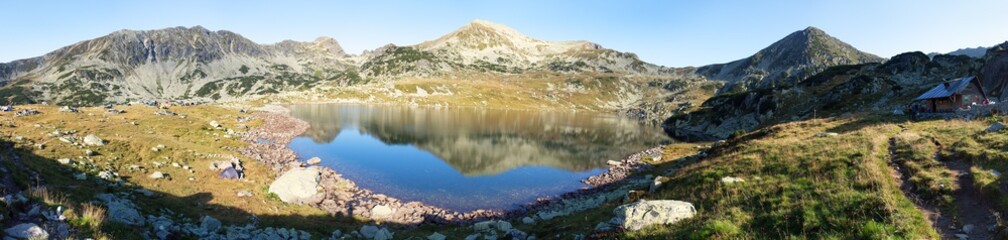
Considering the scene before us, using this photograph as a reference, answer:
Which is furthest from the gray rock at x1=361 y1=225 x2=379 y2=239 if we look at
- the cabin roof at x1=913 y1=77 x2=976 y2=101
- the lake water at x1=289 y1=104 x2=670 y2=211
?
the cabin roof at x1=913 y1=77 x2=976 y2=101

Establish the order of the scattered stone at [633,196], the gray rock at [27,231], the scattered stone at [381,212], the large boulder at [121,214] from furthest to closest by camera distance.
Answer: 1. the scattered stone at [381,212]
2. the scattered stone at [633,196]
3. the large boulder at [121,214]
4. the gray rock at [27,231]

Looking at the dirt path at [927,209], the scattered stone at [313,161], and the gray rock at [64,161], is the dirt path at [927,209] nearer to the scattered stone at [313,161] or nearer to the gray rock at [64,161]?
the gray rock at [64,161]

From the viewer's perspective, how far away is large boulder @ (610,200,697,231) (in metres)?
16.9

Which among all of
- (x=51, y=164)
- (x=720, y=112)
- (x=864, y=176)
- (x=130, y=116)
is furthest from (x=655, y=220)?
(x=720, y=112)

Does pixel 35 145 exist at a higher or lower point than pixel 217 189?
higher

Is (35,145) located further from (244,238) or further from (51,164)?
(244,238)

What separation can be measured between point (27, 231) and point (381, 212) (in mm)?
22153

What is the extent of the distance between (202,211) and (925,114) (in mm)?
69870

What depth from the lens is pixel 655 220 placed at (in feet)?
55.5

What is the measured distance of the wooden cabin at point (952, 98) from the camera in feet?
157

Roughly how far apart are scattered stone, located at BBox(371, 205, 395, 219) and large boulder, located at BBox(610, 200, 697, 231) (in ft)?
66.1

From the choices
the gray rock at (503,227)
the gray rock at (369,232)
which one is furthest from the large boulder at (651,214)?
the gray rock at (369,232)

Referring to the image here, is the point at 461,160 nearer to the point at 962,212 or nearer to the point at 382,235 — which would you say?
the point at 382,235

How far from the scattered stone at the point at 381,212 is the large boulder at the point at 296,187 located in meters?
5.72
